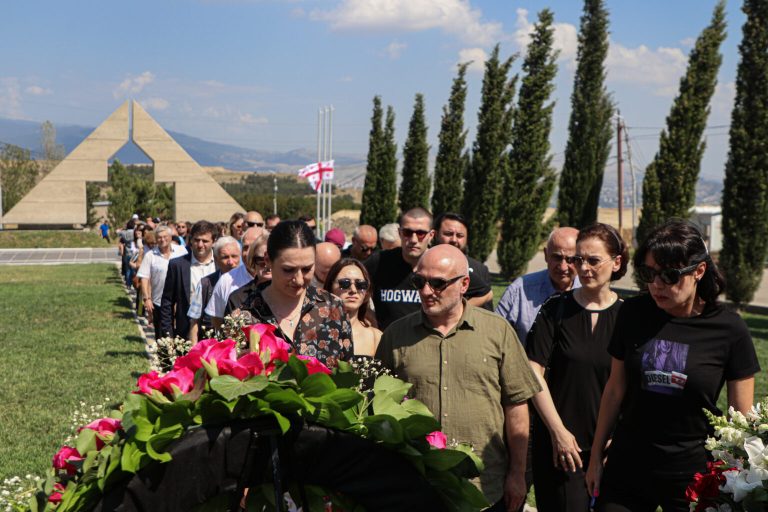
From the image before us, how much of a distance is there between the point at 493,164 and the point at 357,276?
27354 mm

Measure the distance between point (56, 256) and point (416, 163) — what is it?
1848 centimetres

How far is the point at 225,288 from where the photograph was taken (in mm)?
6320

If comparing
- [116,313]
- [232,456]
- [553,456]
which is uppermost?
[232,456]

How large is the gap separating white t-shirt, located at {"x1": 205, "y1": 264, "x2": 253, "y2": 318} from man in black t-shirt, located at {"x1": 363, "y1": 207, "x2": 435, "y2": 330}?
0.95 m

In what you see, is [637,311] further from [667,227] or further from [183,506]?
[183,506]

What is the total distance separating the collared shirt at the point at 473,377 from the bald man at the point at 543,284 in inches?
47.6

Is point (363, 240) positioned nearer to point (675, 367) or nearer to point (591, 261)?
point (591, 261)

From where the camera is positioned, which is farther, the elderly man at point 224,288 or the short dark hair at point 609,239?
the elderly man at point 224,288

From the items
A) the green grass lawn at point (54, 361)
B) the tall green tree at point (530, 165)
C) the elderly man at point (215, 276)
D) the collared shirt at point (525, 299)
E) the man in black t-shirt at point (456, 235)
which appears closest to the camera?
the collared shirt at point (525, 299)

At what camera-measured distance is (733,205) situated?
21.8 m

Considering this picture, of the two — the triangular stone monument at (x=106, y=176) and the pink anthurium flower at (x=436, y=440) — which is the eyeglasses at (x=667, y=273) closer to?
the pink anthurium flower at (x=436, y=440)

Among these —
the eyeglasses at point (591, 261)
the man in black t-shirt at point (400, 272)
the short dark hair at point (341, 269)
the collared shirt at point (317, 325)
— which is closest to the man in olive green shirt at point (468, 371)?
the collared shirt at point (317, 325)

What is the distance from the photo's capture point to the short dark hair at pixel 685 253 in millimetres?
3631

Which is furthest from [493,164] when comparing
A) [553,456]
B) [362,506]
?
[362,506]
